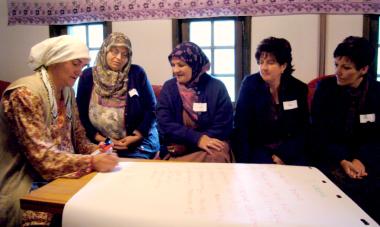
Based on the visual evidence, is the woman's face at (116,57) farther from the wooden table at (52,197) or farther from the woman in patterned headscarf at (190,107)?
the wooden table at (52,197)

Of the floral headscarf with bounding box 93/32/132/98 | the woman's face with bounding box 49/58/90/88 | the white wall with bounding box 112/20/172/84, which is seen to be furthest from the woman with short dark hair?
the white wall with bounding box 112/20/172/84

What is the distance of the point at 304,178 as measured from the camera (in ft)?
4.47

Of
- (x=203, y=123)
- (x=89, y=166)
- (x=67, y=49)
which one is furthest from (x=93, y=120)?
(x=89, y=166)

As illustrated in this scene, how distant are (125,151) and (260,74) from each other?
3.83ft

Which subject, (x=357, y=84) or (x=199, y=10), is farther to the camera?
(x=199, y=10)

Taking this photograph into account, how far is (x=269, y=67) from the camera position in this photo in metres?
2.30

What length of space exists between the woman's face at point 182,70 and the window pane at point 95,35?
6.44 feet

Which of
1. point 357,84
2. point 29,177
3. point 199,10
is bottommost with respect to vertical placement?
point 29,177

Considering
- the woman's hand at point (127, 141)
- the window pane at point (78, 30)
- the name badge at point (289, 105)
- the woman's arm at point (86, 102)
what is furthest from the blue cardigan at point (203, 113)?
the window pane at point (78, 30)

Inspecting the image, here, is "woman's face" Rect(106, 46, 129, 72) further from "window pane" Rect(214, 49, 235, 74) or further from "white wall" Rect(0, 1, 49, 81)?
"white wall" Rect(0, 1, 49, 81)

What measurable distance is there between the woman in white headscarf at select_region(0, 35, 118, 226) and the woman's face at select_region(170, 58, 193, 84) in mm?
844

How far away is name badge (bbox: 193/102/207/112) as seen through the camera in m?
2.39

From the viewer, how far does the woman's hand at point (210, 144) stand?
2.18 meters

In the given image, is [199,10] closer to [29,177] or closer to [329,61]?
[329,61]
